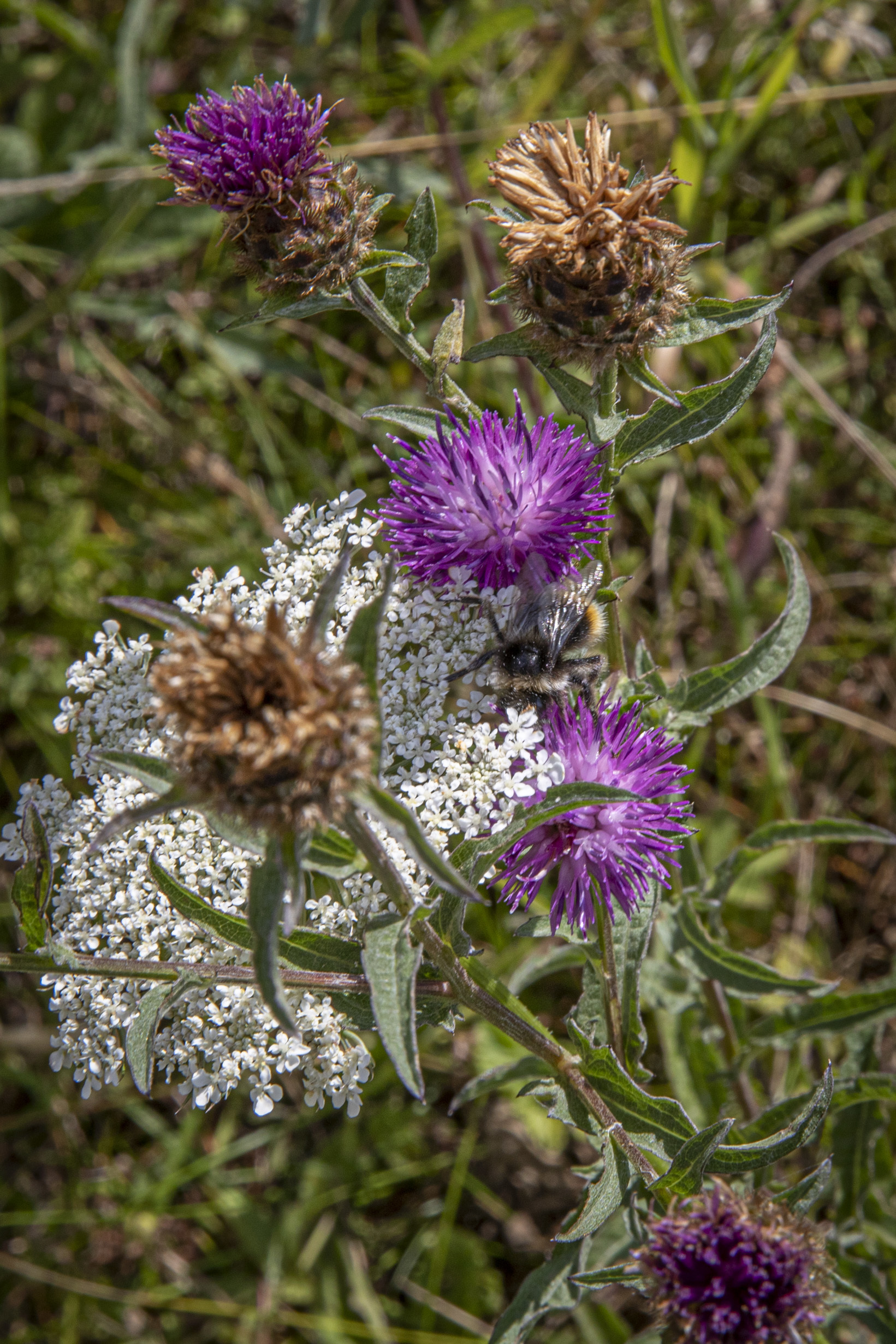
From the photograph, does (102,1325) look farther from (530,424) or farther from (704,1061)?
(530,424)

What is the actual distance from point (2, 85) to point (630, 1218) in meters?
6.58

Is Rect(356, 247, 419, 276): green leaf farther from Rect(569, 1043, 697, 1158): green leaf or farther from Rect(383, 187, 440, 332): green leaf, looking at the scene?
Rect(569, 1043, 697, 1158): green leaf

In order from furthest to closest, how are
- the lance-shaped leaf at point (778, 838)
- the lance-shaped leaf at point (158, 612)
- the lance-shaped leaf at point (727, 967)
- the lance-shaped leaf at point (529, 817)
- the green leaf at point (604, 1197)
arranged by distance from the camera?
the lance-shaped leaf at point (778, 838) → the lance-shaped leaf at point (727, 967) → the green leaf at point (604, 1197) → the lance-shaped leaf at point (529, 817) → the lance-shaped leaf at point (158, 612)

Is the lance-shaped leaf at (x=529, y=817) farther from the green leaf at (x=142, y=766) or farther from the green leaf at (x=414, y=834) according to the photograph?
the green leaf at (x=142, y=766)

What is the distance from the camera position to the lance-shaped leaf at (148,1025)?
95.2 inches

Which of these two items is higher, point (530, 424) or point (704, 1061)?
point (530, 424)

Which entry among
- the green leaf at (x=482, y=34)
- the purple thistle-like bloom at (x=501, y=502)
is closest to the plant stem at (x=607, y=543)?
the purple thistle-like bloom at (x=501, y=502)

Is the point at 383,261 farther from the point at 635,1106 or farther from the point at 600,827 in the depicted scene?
the point at 635,1106

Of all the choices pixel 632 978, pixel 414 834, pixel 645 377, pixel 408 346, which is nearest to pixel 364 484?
pixel 408 346

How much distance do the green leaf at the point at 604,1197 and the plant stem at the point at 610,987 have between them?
31 cm

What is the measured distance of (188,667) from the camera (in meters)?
1.90

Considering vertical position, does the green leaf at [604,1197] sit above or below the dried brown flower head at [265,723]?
below

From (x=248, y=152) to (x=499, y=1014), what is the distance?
2.20 metres

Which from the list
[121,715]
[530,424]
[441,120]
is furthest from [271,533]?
[121,715]
